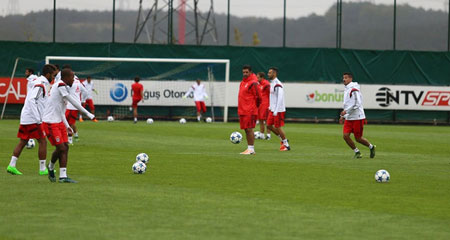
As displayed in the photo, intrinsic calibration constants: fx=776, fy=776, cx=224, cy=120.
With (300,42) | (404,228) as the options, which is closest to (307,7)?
(300,42)

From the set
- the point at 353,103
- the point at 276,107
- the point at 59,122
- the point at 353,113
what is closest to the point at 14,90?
the point at 276,107

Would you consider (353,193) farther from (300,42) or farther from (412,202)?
(300,42)

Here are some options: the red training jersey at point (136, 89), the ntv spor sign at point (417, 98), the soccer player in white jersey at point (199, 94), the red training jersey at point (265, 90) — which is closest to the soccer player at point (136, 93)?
the red training jersey at point (136, 89)

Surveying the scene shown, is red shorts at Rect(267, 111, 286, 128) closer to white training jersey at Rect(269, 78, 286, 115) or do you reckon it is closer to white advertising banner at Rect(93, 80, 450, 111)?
white training jersey at Rect(269, 78, 286, 115)

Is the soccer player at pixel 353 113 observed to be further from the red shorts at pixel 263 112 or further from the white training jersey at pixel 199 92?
the white training jersey at pixel 199 92

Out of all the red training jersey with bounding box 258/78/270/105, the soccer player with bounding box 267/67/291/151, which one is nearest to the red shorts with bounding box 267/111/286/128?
the soccer player with bounding box 267/67/291/151

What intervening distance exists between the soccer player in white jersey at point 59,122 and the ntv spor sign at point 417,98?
31071mm

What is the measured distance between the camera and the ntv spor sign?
42219 mm

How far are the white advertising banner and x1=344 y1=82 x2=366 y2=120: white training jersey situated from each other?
20.0 m

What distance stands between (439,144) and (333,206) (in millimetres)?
15896

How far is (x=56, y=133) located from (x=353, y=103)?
879 cm

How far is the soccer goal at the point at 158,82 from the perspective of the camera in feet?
132

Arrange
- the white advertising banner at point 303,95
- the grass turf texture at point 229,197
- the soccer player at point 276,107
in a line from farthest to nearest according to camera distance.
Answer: the white advertising banner at point 303,95 < the soccer player at point 276,107 < the grass turf texture at point 229,197

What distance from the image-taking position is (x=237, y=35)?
158 ft
